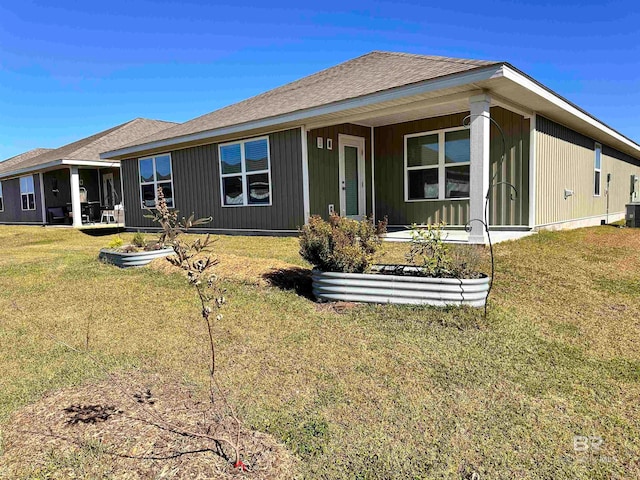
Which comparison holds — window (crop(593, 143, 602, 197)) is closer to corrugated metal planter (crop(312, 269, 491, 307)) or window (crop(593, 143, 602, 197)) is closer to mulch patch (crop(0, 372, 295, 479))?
corrugated metal planter (crop(312, 269, 491, 307))

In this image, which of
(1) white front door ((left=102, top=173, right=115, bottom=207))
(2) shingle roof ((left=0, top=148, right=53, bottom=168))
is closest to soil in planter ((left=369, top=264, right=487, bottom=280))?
(1) white front door ((left=102, top=173, right=115, bottom=207))

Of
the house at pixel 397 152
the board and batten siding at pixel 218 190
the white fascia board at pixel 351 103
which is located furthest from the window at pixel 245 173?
the white fascia board at pixel 351 103

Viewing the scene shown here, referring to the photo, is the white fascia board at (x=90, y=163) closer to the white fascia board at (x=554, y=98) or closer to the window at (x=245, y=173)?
the window at (x=245, y=173)

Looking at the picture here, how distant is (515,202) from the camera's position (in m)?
8.55

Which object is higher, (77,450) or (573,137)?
(573,137)

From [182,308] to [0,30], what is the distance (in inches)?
619

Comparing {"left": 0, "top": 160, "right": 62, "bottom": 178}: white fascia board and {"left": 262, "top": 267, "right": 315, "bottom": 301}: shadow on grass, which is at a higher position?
{"left": 0, "top": 160, "right": 62, "bottom": 178}: white fascia board

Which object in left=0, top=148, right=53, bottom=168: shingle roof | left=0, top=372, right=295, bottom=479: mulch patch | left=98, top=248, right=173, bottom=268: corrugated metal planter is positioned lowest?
left=0, top=372, right=295, bottom=479: mulch patch

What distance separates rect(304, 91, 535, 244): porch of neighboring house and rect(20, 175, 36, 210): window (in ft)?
54.0

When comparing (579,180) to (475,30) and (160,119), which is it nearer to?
(475,30)


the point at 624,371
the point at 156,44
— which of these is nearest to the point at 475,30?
the point at 156,44

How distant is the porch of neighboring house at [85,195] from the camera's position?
60.3 ft

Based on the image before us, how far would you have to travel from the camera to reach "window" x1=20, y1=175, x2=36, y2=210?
19.5 m

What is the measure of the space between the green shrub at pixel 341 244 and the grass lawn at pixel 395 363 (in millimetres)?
508
